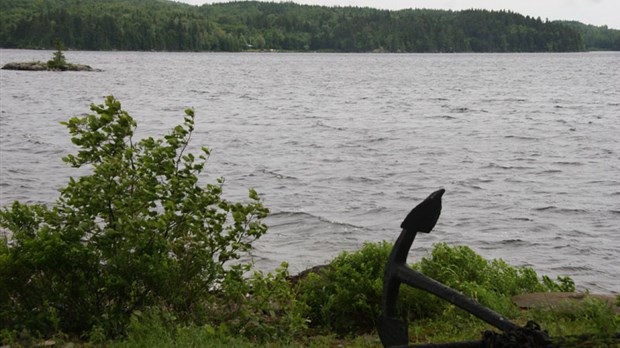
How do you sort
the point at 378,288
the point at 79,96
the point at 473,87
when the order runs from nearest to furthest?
the point at 378,288
the point at 79,96
the point at 473,87

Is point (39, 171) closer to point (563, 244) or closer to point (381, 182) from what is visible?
point (381, 182)

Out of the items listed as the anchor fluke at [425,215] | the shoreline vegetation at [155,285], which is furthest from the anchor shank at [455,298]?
the shoreline vegetation at [155,285]

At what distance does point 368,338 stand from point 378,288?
87 centimetres

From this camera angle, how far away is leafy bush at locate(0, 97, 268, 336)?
22.8 feet

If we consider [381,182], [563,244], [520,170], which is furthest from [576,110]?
[563,244]

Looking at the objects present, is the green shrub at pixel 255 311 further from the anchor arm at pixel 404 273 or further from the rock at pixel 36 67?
the rock at pixel 36 67

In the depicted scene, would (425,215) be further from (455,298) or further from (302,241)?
(302,241)

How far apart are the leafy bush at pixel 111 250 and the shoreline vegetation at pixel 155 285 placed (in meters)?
0.01

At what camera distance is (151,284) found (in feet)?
23.7

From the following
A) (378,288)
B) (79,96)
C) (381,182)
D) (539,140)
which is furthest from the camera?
(79,96)

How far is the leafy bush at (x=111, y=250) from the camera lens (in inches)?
274

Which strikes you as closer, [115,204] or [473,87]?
[115,204]

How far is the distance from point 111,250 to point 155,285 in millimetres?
542

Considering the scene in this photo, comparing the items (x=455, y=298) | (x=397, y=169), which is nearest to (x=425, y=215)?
(x=455, y=298)
